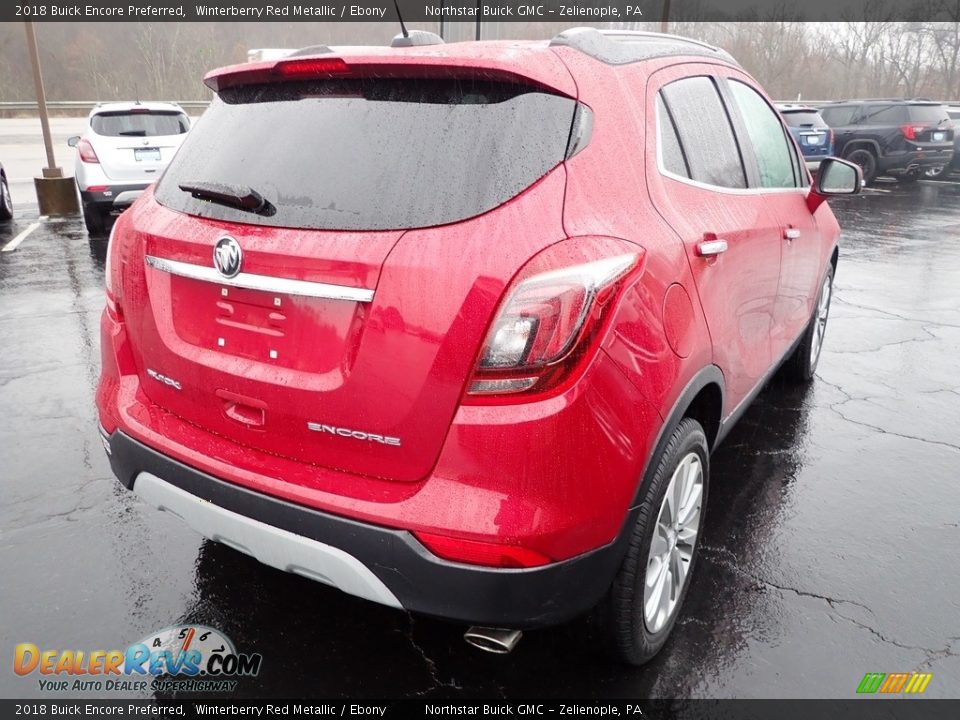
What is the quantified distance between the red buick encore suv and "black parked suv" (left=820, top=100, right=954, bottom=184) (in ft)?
59.2

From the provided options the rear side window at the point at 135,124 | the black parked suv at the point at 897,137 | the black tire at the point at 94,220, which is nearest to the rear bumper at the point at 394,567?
the black tire at the point at 94,220

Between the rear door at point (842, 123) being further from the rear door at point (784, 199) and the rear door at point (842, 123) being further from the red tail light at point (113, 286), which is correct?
the red tail light at point (113, 286)

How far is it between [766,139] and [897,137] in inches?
658

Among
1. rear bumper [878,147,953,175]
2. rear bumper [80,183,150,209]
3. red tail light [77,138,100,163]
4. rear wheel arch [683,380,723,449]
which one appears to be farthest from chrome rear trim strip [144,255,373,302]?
rear bumper [878,147,953,175]

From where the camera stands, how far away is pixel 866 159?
18188 mm

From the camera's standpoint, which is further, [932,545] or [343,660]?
[932,545]

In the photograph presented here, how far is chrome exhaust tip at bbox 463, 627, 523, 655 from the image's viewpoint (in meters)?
2.06

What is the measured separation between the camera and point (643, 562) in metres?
2.13

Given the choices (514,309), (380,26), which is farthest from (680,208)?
(380,26)

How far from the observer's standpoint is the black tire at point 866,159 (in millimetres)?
18047

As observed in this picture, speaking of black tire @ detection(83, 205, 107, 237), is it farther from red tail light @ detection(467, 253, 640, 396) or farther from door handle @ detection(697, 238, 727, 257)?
red tail light @ detection(467, 253, 640, 396)

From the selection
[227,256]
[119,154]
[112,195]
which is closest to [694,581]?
[227,256]

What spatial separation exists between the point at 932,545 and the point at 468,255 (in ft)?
8.24

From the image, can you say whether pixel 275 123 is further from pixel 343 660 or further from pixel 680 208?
pixel 343 660
